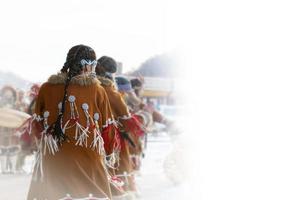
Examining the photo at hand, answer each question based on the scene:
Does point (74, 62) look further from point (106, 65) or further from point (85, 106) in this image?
point (106, 65)

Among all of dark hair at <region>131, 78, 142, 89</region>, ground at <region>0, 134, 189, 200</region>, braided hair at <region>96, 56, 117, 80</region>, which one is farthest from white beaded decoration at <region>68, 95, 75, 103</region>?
dark hair at <region>131, 78, 142, 89</region>

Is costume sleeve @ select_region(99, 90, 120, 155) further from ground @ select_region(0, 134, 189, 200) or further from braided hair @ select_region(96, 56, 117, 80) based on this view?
ground @ select_region(0, 134, 189, 200)

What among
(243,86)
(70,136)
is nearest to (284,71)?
(243,86)

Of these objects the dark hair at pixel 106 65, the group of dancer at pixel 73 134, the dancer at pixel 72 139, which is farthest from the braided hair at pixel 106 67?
the dancer at pixel 72 139

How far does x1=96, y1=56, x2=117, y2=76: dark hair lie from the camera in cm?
751

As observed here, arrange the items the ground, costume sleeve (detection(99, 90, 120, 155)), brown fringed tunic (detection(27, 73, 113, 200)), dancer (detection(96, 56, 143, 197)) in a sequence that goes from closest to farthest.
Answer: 1. brown fringed tunic (detection(27, 73, 113, 200))
2. costume sleeve (detection(99, 90, 120, 155))
3. dancer (detection(96, 56, 143, 197))
4. the ground

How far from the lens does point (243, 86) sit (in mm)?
21844

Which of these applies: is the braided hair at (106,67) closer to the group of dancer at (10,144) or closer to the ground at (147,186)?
the ground at (147,186)

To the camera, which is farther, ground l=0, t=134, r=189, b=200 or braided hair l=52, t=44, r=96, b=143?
ground l=0, t=134, r=189, b=200

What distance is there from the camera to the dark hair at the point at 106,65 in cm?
751

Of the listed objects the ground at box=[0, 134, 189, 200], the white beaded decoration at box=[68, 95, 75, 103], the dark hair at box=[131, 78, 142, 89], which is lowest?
the ground at box=[0, 134, 189, 200]

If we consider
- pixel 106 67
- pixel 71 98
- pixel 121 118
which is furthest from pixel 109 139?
pixel 106 67

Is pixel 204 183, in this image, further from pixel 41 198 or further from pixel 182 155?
pixel 41 198

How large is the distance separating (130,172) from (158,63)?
5744 centimetres
